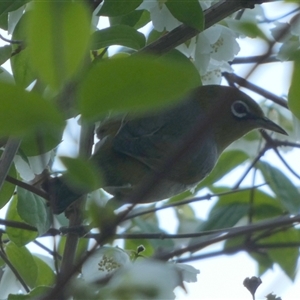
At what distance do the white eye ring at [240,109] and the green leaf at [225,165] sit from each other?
348 mm

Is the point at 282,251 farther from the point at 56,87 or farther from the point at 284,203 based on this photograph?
the point at 56,87

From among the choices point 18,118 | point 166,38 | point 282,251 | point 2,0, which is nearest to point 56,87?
point 18,118

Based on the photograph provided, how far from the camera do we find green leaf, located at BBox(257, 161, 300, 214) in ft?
5.39

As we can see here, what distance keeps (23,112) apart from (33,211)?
102cm

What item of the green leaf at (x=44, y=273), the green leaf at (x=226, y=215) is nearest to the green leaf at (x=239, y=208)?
the green leaf at (x=226, y=215)

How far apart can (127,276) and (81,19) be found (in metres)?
0.21

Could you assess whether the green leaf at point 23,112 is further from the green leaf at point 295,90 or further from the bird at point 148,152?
the bird at point 148,152

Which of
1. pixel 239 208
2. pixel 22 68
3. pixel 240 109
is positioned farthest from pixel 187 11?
pixel 240 109

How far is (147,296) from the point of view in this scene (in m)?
0.48

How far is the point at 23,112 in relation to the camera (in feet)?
1.38

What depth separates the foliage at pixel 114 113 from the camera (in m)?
0.43

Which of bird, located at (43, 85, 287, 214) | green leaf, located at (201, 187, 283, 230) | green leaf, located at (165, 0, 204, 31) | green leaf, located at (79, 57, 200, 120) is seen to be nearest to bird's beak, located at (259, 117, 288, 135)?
bird, located at (43, 85, 287, 214)

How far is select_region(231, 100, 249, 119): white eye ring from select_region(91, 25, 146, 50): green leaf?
1290 millimetres

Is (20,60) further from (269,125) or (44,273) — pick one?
(269,125)
